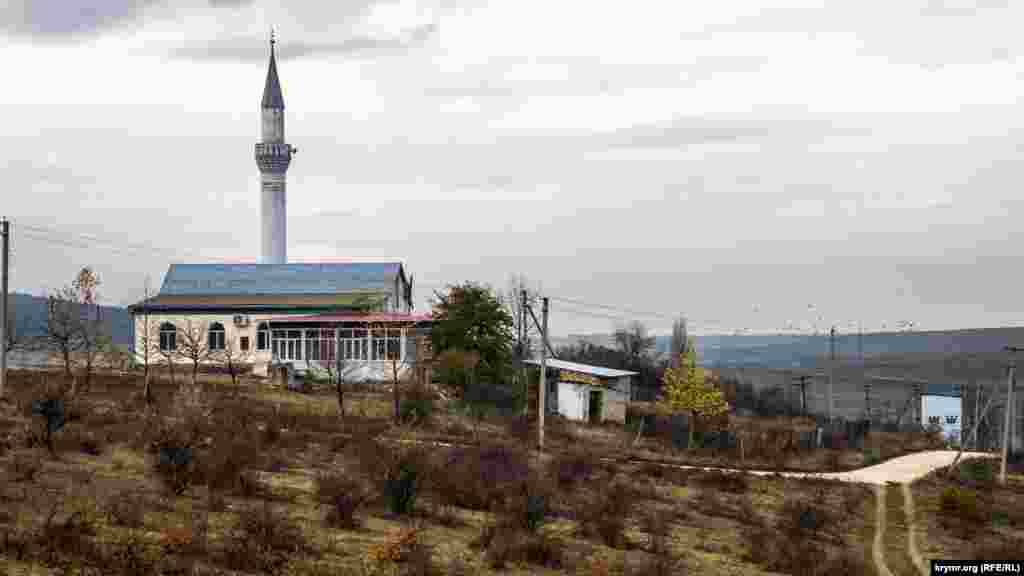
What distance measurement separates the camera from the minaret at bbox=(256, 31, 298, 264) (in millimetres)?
95312

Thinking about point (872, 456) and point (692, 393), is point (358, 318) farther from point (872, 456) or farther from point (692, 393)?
point (872, 456)

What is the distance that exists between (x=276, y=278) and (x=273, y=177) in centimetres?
2168

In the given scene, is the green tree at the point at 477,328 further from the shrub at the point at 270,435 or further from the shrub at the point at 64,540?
the shrub at the point at 64,540

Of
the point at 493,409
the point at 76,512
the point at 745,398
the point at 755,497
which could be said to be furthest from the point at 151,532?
the point at 745,398

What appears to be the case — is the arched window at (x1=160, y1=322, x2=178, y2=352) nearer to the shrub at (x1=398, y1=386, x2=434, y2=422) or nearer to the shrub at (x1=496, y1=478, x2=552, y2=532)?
the shrub at (x1=398, y1=386, x2=434, y2=422)

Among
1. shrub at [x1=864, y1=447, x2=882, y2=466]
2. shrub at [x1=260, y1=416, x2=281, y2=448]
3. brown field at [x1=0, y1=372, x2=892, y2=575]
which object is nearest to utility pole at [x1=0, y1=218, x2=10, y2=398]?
brown field at [x1=0, y1=372, x2=892, y2=575]

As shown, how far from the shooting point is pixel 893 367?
13262 centimetres

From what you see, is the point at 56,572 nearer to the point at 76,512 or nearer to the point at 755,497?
the point at 76,512

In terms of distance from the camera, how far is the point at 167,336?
70438 mm

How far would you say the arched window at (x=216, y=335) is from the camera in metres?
71.1

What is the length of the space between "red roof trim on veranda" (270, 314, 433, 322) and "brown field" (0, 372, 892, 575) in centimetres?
2119

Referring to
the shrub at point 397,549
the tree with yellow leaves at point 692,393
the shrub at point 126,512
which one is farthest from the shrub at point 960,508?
the shrub at point 126,512

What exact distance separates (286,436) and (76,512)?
18.8m

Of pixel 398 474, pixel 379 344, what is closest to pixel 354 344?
pixel 379 344
